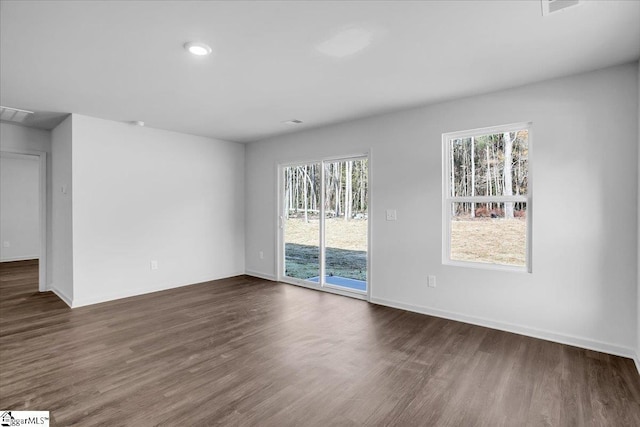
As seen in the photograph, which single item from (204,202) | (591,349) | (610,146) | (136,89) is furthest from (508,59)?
(204,202)

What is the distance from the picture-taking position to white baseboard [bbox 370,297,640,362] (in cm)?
277

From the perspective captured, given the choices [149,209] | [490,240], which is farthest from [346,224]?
[149,209]

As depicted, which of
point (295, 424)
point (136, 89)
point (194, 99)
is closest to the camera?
point (295, 424)

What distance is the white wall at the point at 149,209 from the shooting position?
4223 millimetres

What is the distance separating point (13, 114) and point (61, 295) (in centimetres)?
238

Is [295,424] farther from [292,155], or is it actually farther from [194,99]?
[292,155]

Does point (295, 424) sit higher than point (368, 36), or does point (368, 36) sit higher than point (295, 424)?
point (368, 36)

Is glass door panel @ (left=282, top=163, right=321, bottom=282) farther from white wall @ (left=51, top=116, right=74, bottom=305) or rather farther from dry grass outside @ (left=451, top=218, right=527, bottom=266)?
white wall @ (left=51, top=116, right=74, bottom=305)

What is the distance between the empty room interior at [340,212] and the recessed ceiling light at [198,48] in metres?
0.01

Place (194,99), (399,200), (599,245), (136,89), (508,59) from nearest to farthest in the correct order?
(508,59)
(599,245)
(136,89)
(194,99)
(399,200)

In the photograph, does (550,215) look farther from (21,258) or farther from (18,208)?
(21,258)

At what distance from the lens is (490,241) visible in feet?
11.5

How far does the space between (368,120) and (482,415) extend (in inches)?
134

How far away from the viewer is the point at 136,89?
327 centimetres
